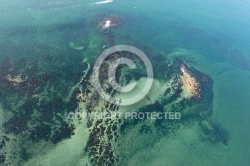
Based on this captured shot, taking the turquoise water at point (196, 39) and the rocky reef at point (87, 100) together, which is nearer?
the rocky reef at point (87, 100)

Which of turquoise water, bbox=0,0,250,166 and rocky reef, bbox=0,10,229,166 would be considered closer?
rocky reef, bbox=0,10,229,166

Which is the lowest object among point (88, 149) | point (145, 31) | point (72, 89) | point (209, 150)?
point (209, 150)

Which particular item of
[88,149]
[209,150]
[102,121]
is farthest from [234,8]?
[88,149]

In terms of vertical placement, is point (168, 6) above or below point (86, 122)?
above

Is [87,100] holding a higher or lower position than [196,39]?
lower

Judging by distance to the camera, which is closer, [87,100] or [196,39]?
[87,100]

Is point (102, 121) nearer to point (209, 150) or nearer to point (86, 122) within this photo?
point (86, 122)

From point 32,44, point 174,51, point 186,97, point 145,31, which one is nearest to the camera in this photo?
point 186,97

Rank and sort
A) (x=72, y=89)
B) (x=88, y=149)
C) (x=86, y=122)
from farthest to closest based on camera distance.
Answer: (x=72, y=89) → (x=86, y=122) → (x=88, y=149)
